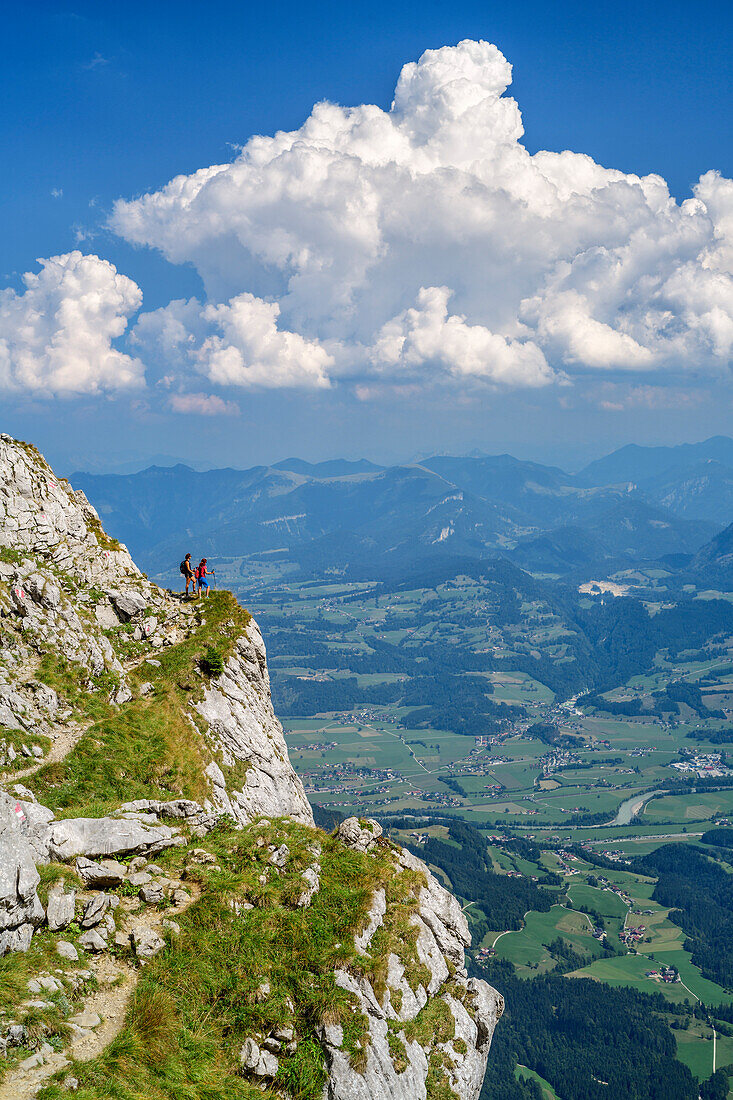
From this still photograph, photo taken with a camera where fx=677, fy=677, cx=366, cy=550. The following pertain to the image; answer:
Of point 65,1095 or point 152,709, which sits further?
point 152,709

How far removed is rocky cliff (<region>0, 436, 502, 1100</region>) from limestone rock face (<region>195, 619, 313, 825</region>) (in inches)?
11.1

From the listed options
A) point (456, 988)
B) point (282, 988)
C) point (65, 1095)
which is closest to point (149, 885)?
point (282, 988)

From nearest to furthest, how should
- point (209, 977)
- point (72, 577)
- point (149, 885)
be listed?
1. point (209, 977)
2. point (149, 885)
3. point (72, 577)

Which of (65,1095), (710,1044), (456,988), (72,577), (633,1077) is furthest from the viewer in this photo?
(710,1044)

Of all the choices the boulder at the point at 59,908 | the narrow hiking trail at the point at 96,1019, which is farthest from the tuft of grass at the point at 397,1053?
the boulder at the point at 59,908

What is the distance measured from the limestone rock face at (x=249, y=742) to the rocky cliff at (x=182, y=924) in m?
0.28

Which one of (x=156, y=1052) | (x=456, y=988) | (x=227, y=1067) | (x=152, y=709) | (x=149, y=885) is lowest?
(x=456, y=988)

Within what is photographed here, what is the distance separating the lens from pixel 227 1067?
1590 centimetres

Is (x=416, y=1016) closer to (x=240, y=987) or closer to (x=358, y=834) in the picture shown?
(x=240, y=987)

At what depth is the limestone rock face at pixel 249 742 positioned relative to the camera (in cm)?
3209

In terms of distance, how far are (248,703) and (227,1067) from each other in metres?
23.1

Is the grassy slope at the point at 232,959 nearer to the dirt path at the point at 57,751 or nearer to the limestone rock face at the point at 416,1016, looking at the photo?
the limestone rock face at the point at 416,1016

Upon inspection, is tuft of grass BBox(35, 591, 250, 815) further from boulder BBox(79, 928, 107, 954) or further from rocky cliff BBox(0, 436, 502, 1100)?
boulder BBox(79, 928, 107, 954)

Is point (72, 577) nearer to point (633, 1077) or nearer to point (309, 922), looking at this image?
point (309, 922)
